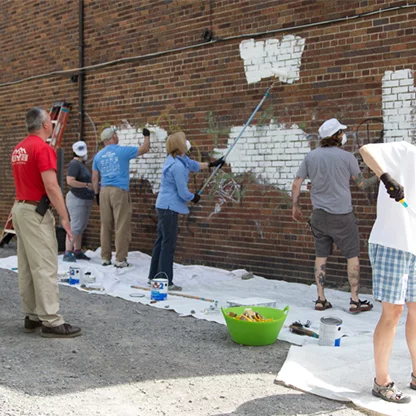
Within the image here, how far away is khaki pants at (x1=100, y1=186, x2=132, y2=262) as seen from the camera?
879 cm

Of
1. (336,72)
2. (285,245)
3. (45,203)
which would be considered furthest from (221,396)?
(336,72)

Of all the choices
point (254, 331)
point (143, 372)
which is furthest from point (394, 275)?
point (143, 372)

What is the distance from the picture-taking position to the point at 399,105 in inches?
267

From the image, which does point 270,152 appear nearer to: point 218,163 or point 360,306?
point 218,163

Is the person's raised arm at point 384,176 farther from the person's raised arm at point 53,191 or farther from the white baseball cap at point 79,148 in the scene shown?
the white baseball cap at point 79,148

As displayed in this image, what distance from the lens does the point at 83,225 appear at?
9719mm

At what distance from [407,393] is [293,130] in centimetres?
427

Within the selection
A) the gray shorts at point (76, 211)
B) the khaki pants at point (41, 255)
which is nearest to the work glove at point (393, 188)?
the khaki pants at point (41, 255)

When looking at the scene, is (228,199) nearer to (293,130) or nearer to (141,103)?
(293,130)

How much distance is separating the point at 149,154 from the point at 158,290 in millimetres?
3317

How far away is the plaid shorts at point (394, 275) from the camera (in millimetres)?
3828

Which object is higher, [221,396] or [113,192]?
[113,192]

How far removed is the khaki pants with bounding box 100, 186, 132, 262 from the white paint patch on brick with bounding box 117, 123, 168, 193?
0.72 meters

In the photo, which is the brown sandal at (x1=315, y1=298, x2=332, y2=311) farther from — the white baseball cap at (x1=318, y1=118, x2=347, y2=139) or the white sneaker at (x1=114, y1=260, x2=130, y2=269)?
the white sneaker at (x1=114, y1=260, x2=130, y2=269)
